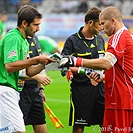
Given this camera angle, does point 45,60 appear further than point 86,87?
No

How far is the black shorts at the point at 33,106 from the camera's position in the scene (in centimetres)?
843

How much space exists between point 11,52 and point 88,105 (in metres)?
2.16

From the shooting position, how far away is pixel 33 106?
28.0 ft

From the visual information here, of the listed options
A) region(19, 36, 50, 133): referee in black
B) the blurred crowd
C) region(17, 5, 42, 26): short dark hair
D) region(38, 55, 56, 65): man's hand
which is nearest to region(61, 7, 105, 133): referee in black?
region(19, 36, 50, 133): referee in black

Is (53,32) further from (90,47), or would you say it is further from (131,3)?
(90,47)

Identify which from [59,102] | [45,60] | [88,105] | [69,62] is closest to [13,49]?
[45,60]

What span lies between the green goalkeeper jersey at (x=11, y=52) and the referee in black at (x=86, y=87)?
155 centimetres

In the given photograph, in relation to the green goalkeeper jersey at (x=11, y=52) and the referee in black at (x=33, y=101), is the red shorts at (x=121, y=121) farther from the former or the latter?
the referee in black at (x=33, y=101)

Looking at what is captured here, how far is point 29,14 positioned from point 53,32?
2500 cm

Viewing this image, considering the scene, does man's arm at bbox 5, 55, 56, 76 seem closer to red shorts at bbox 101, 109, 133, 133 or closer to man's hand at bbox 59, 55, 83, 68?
man's hand at bbox 59, 55, 83, 68

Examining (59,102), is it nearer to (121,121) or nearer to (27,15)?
(27,15)

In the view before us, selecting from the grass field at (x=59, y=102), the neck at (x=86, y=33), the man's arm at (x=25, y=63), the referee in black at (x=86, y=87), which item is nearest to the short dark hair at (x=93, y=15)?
the referee in black at (x=86, y=87)

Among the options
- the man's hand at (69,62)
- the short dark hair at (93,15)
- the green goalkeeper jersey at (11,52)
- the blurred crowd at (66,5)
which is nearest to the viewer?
the man's hand at (69,62)

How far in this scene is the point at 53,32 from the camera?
3198 cm
